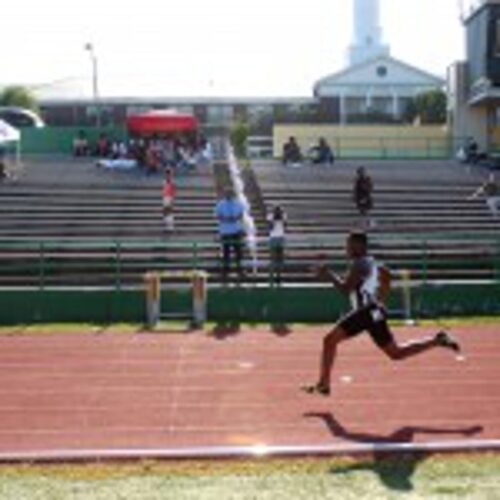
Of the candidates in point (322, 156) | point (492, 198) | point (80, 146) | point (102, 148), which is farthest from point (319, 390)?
point (80, 146)

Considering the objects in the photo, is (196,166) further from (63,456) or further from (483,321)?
(63,456)

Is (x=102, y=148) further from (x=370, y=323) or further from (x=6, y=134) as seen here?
(x=370, y=323)

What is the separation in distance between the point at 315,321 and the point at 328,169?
15.7m

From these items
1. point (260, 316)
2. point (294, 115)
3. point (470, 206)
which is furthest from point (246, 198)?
point (294, 115)

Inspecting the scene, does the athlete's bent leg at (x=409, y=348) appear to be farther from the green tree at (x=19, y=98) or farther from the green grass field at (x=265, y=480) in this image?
the green tree at (x=19, y=98)

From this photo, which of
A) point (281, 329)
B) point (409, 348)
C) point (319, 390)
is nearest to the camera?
point (409, 348)

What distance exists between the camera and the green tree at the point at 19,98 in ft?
198

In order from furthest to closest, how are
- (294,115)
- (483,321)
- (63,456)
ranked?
(294,115), (483,321), (63,456)

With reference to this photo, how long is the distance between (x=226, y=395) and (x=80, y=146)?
2671cm

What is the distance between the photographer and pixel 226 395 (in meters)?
11.7

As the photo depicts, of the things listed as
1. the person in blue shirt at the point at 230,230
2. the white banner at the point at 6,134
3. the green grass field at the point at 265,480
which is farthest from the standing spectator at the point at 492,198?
the green grass field at the point at 265,480

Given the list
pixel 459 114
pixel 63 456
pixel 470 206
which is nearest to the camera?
pixel 63 456

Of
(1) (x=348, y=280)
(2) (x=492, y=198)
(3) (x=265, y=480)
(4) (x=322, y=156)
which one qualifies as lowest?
(3) (x=265, y=480)

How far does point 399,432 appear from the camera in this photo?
32.0 ft
